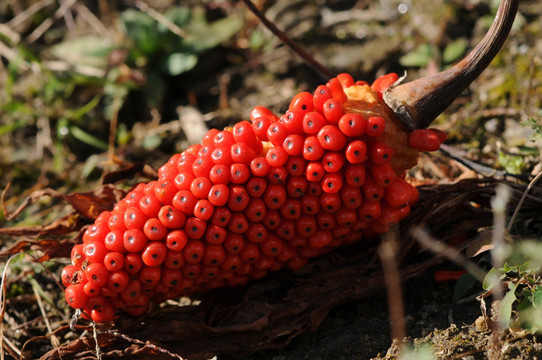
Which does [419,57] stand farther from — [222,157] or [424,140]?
[222,157]

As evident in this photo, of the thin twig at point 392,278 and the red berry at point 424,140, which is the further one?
the thin twig at point 392,278

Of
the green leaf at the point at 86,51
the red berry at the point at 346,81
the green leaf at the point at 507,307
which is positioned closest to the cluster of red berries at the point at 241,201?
the red berry at the point at 346,81

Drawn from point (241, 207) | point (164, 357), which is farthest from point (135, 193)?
point (164, 357)

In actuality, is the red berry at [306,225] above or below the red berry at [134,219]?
above

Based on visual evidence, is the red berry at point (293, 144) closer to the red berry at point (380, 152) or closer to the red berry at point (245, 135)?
the red berry at point (245, 135)

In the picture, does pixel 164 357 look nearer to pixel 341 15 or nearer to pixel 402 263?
pixel 402 263

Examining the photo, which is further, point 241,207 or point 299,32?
point 299,32
